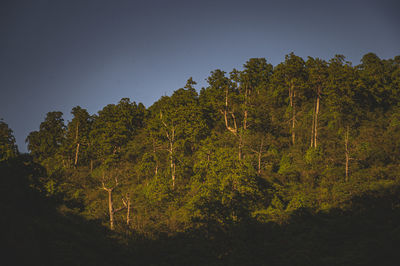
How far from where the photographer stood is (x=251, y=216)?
17375mm

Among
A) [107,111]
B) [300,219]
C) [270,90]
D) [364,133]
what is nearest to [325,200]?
[300,219]

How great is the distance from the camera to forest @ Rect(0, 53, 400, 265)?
1139 cm

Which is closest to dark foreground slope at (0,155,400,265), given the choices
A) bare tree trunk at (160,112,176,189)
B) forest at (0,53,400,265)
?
forest at (0,53,400,265)

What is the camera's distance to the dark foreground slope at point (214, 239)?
31.9 ft

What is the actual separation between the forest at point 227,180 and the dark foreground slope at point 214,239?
7 cm

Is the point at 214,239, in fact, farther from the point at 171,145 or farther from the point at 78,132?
the point at 78,132

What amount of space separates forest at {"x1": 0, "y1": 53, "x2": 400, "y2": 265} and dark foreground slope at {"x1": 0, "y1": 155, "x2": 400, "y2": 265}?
0.07 meters

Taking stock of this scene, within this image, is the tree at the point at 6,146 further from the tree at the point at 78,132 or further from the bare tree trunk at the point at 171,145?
the tree at the point at 78,132

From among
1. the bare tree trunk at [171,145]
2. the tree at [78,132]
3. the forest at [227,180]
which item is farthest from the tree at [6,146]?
the tree at [78,132]

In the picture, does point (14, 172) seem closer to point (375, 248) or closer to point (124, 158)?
point (375, 248)

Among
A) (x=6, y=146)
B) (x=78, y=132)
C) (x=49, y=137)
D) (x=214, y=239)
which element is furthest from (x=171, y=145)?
(x=49, y=137)

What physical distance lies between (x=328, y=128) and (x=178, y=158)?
70.1 feet

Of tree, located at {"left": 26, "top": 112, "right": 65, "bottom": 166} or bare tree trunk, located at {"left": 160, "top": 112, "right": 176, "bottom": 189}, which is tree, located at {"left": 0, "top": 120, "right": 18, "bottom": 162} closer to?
bare tree trunk, located at {"left": 160, "top": 112, "right": 176, "bottom": 189}

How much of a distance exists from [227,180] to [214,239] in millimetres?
6016
